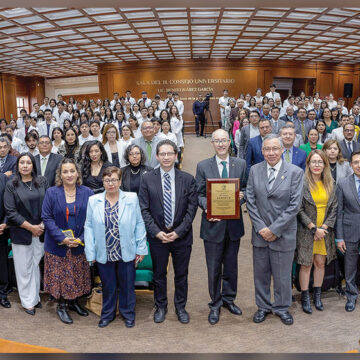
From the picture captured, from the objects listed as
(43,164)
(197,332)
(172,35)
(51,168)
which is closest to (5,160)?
(43,164)

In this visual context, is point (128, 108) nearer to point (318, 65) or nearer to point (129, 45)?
point (129, 45)

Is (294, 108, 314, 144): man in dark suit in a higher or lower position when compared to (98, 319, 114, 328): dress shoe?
higher

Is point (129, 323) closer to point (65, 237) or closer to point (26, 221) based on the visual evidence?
point (65, 237)

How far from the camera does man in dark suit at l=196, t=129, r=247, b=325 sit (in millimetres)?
3068

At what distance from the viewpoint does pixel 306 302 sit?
Result: 3.35 meters

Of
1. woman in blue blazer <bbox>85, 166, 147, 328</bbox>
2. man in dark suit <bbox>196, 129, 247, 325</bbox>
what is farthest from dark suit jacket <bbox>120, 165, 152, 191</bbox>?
man in dark suit <bbox>196, 129, 247, 325</bbox>

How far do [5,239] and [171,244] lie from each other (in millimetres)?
1779

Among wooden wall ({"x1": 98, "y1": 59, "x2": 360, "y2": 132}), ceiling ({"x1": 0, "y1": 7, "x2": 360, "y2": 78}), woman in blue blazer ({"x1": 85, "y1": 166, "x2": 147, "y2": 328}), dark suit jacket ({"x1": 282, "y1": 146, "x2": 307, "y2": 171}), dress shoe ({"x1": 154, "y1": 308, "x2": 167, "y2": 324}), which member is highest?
ceiling ({"x1": 0, "y1": 7, "x2": 360, "y2": 78})

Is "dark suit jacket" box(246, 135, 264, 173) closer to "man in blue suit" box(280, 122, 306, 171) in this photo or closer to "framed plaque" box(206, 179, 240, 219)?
"man in blue suit" box(280, 122, 306, 171)

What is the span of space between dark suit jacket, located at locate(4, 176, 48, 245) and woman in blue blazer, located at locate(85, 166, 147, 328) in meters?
0.71

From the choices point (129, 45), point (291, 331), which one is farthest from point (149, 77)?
point (291, 331)

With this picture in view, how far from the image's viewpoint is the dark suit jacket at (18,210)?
3.26 m

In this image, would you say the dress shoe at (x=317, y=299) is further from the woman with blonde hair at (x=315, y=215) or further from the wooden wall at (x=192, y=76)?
the wooden wall at (x=192, y=76)

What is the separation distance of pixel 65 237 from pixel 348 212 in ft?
8.61
